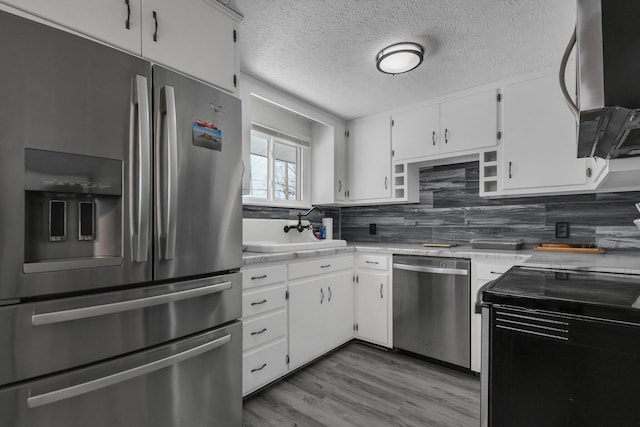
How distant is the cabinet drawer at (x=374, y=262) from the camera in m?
2.76

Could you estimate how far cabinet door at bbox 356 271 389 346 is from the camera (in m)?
2.76

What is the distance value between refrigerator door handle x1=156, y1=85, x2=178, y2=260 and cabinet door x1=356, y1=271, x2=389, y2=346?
1.90 m

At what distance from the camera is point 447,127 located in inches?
110

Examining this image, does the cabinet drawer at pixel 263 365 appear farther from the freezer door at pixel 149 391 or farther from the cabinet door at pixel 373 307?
the cabinet door at pixel 373 307

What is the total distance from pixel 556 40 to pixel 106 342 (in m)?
2.82

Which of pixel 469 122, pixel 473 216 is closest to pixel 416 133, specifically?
pixel 469 122

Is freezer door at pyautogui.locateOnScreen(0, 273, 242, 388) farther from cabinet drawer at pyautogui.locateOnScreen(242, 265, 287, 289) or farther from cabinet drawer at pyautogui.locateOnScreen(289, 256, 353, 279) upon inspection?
cabinet drawer at pyautogui.locateOnScreen(289, 256, 353, 279)

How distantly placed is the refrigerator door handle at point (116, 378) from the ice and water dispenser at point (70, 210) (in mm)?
411

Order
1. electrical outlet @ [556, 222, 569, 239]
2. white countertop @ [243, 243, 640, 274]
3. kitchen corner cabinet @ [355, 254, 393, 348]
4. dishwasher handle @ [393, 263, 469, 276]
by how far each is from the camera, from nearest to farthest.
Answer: white countertop @ [243, 243, 640, 274], dishwasher handle @ [393, 263, 469, 276], electrical outlet @ [556, 222, 569, 239], kitchen corner cabinet @ [355, 254, 393, 348]

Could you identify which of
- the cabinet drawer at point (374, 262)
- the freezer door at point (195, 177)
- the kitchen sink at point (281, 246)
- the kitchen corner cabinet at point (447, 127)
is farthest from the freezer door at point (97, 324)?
the kitchen corner cabinet at point (447, 127)

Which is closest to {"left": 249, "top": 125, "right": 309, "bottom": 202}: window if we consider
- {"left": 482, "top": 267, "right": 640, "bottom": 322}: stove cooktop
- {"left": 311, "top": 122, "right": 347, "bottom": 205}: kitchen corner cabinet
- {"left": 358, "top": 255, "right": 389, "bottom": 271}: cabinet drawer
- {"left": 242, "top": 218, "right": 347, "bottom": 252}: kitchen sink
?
{"left": 311, "top": 122, "right": 347, "bottom": 205}: kitchen corner cabinet

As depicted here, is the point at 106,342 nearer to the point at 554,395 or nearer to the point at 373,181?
the point at 554,395

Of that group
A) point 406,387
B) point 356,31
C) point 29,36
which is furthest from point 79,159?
point 406,387

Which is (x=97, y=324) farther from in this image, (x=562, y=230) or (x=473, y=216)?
(x=562, y=230)
